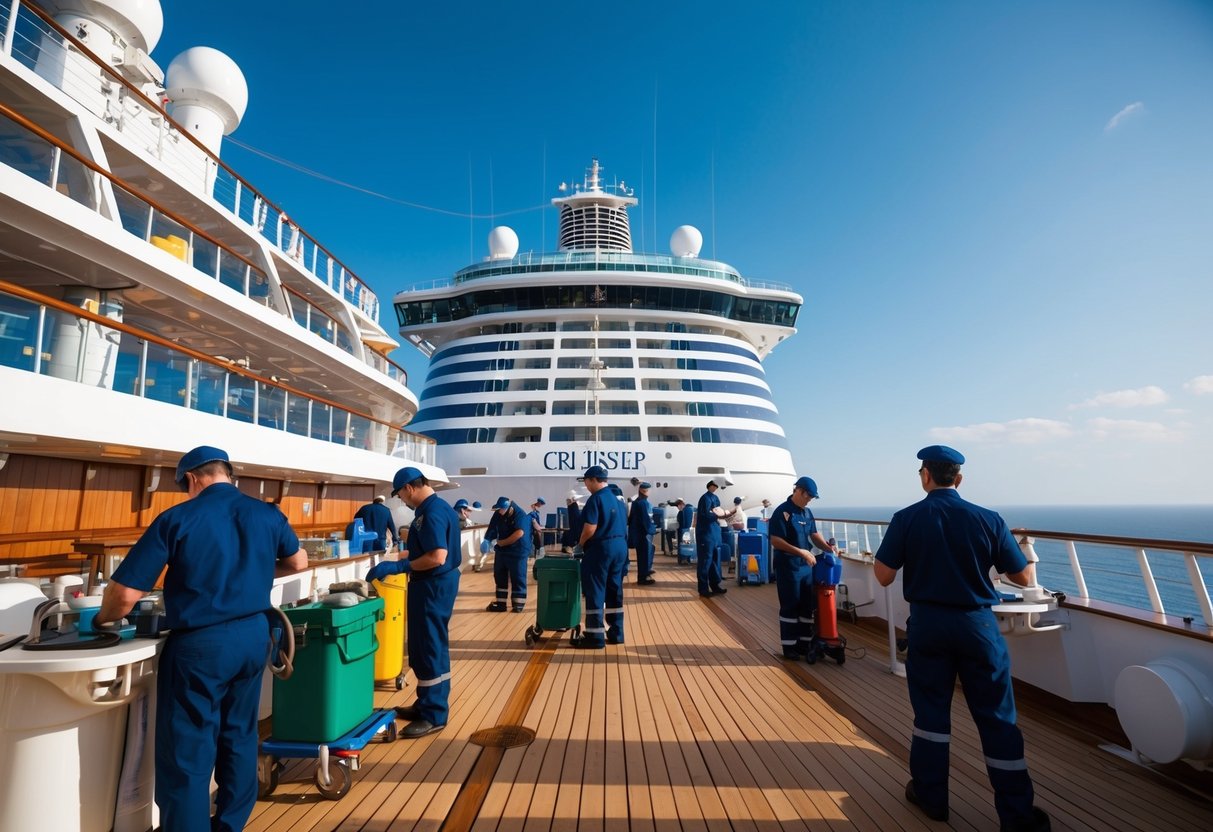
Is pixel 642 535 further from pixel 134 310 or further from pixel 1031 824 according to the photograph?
pixel 134 310

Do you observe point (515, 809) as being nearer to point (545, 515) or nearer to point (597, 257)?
point (545, 515)

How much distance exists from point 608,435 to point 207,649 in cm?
2048

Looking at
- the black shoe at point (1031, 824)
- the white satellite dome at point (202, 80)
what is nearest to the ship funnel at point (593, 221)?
the white satellite dome at point (202, 80)

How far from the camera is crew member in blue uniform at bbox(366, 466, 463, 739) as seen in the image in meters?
3.98

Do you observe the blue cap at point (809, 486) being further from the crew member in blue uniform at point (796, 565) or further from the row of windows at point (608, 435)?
the row of windows at point (608, 435)

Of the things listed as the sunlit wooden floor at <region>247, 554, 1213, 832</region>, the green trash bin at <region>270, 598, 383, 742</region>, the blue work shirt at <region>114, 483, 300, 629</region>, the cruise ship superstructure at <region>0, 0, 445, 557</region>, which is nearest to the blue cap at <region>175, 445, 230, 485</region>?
the blue work shirt at <region>114, 483, 300, 629</region>

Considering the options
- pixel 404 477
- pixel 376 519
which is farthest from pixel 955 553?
pixel 376 519

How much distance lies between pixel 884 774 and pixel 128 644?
3.91 m

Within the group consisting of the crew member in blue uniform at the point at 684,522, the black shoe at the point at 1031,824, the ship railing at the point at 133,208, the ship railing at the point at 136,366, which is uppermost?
the ship railing at the point at 133,208

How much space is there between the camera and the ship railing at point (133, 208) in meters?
5.77

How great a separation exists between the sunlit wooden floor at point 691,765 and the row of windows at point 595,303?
71.0 ft

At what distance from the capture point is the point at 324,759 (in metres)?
3.12

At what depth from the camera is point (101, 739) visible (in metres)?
2.44

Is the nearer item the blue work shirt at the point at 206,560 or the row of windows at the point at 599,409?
the blue work shirt at the point at 206,560
